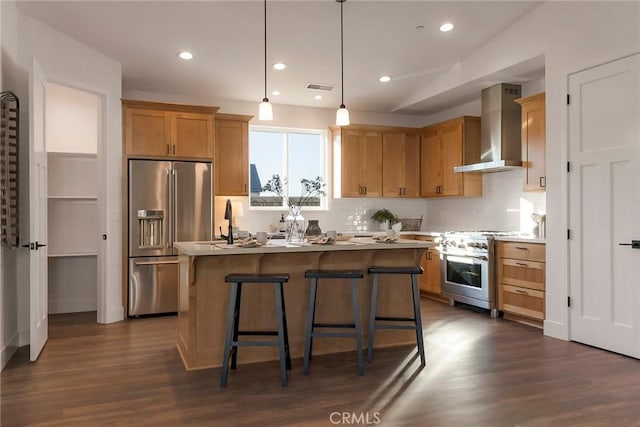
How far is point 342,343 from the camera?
3955 mm

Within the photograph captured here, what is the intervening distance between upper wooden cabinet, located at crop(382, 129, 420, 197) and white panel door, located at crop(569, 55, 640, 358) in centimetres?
310

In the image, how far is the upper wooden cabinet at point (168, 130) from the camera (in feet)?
17.6

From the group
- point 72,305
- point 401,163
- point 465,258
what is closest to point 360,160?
point 401,163

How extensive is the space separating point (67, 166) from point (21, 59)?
1715mm

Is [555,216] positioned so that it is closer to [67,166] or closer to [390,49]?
[390,49]

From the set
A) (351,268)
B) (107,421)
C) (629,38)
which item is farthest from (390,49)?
(107,421)

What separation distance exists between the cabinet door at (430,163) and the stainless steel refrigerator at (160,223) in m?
3.38

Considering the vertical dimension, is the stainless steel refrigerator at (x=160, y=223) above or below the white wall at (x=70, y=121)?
below

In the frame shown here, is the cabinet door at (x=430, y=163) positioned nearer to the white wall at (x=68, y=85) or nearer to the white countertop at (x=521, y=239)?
the white countertop at (x=521, y=239)

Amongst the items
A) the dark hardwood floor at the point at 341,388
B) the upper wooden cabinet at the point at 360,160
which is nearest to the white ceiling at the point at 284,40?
the upper wooden cabinet at the point at 360,160

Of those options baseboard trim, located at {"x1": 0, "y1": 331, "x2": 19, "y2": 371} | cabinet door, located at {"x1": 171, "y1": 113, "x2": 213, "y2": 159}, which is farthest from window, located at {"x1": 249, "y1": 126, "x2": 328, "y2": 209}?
baseboard trim, located at {"x1": 0, "y1": 331, "x2": 19, "y2": 371}

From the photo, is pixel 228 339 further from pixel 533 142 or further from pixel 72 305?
pixel 533 142

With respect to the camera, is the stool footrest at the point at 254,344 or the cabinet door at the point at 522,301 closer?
the stool footrest at the point at 254,344

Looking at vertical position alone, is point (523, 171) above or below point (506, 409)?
above
